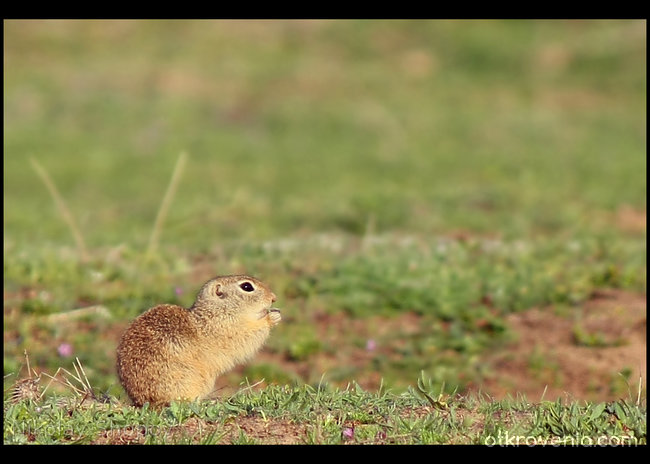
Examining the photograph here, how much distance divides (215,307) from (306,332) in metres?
2.20

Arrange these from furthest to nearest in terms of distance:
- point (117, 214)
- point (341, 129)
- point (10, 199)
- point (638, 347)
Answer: point (341, 129) < point (10, 199) < point (117, 214) < point (638, 347)

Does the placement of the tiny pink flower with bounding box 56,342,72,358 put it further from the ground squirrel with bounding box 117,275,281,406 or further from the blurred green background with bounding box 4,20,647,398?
the ground squirrel with bounding box 117,275,281,406

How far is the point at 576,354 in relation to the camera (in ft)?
23.7

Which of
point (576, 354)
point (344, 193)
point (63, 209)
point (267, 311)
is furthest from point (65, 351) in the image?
point (344, 193)

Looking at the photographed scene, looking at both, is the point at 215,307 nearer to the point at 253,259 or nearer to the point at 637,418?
the point at 637,418

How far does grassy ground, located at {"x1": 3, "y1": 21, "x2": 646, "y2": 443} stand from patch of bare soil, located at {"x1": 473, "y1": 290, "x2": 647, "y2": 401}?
0.07 feet

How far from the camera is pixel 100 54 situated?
22188 millimetres

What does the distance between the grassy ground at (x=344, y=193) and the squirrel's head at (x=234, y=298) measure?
40 centimetres

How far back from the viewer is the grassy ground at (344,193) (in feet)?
23.7

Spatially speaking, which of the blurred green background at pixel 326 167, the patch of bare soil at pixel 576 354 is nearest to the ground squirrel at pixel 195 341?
the blurred green background at pixel 326 167

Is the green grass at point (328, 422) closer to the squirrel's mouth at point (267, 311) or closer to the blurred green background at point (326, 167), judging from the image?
the squirrel's mouth at point (267, 311)

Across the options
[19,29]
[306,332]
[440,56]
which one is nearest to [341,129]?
[440,56]

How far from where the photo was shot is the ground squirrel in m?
4.84

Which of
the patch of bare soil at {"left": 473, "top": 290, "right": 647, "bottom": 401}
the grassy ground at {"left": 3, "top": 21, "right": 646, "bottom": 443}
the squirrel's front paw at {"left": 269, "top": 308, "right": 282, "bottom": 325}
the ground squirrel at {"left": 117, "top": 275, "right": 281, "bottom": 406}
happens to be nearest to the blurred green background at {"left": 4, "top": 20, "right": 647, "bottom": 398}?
the grassy ground at {"left": 3, "top": 21, "right": 646, "bottom": 443}
